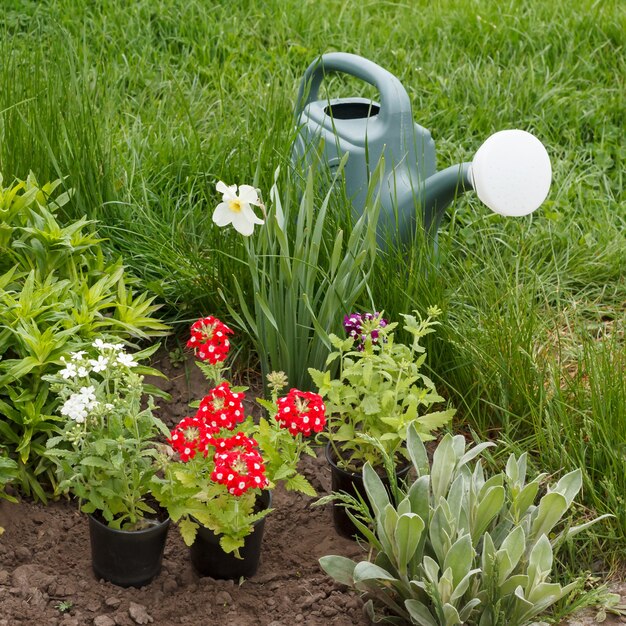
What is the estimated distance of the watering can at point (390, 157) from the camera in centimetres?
227

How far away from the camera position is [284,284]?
8.40 feet

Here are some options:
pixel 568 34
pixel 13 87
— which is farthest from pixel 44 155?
pixel 568 34

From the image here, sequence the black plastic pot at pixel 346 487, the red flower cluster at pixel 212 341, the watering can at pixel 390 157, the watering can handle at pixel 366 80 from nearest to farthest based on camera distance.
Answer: the red flower cluster at pixel 212 341
the black plastic pot at pixel 346 487
the watering can at pixel 390 157
the watering can handle at pixel 366 80

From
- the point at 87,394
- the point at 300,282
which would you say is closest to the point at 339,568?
the point at 87,394

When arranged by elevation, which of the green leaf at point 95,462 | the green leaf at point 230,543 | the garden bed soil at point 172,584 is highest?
the green leaf at point 95,462

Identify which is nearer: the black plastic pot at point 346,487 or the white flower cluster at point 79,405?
the white flower cluster at point 79,405

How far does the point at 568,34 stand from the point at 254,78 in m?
1.52

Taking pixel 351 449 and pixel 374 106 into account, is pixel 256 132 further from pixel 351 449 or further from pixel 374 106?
pixel 351 449

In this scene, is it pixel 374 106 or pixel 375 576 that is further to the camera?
pixel 374 106

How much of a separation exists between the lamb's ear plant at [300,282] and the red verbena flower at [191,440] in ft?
1.60

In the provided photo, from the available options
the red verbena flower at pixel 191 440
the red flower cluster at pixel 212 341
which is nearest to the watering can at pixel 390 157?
the red flower cluster at pixel 212 341

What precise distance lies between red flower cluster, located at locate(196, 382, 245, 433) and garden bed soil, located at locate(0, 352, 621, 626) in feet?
1.26

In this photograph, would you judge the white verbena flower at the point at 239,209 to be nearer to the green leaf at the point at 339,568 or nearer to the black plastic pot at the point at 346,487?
the black plastic pot at the point at 346,487

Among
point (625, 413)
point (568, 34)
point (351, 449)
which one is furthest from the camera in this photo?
point (568, 34)
